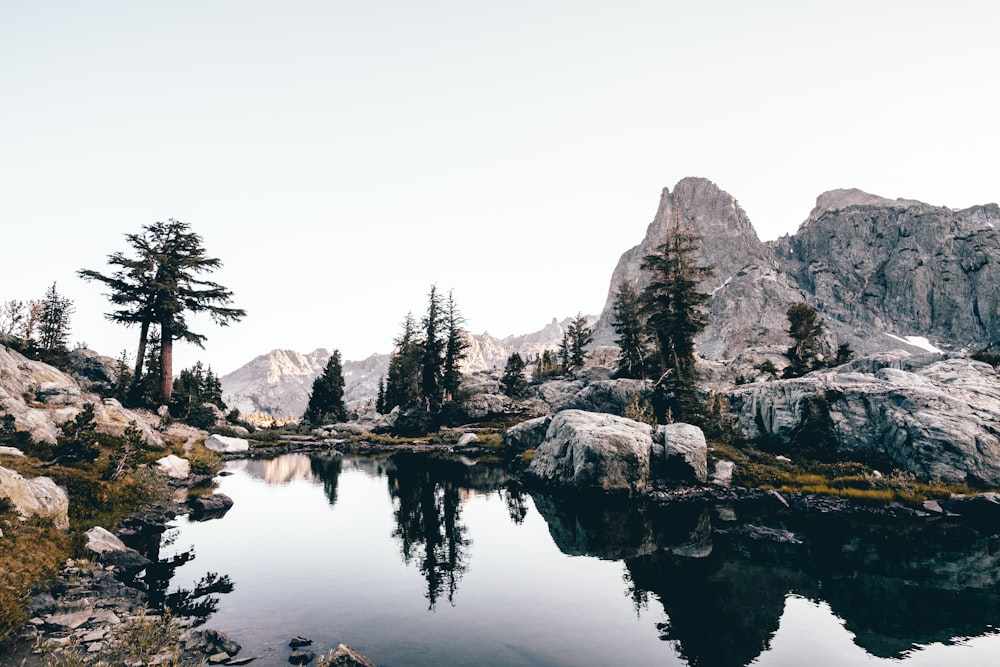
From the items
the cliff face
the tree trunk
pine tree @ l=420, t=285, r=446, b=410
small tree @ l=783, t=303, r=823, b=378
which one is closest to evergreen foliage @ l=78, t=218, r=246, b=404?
the tree trunk

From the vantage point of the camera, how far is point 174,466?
34375 mm

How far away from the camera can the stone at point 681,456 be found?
34.2 m

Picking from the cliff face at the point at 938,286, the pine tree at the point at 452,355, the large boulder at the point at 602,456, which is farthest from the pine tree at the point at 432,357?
the cliff face at the point at 938,286

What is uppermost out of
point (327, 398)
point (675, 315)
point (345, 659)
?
point (675, 315)

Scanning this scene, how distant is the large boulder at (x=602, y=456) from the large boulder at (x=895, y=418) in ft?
38.5

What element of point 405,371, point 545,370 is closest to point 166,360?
point 405,371

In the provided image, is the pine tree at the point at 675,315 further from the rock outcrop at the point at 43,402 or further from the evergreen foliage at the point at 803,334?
the rock outcrop at the point at 43,402

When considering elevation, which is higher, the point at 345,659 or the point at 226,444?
the point at 226,444

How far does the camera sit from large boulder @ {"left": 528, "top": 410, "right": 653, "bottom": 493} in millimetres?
34062

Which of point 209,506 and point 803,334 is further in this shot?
point 803,334

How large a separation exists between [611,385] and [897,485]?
99.5ft

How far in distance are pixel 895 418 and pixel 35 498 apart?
46681mm

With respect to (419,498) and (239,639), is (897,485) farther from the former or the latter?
(239,639)

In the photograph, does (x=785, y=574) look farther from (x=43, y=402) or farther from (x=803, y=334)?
(x=803, y=334)
